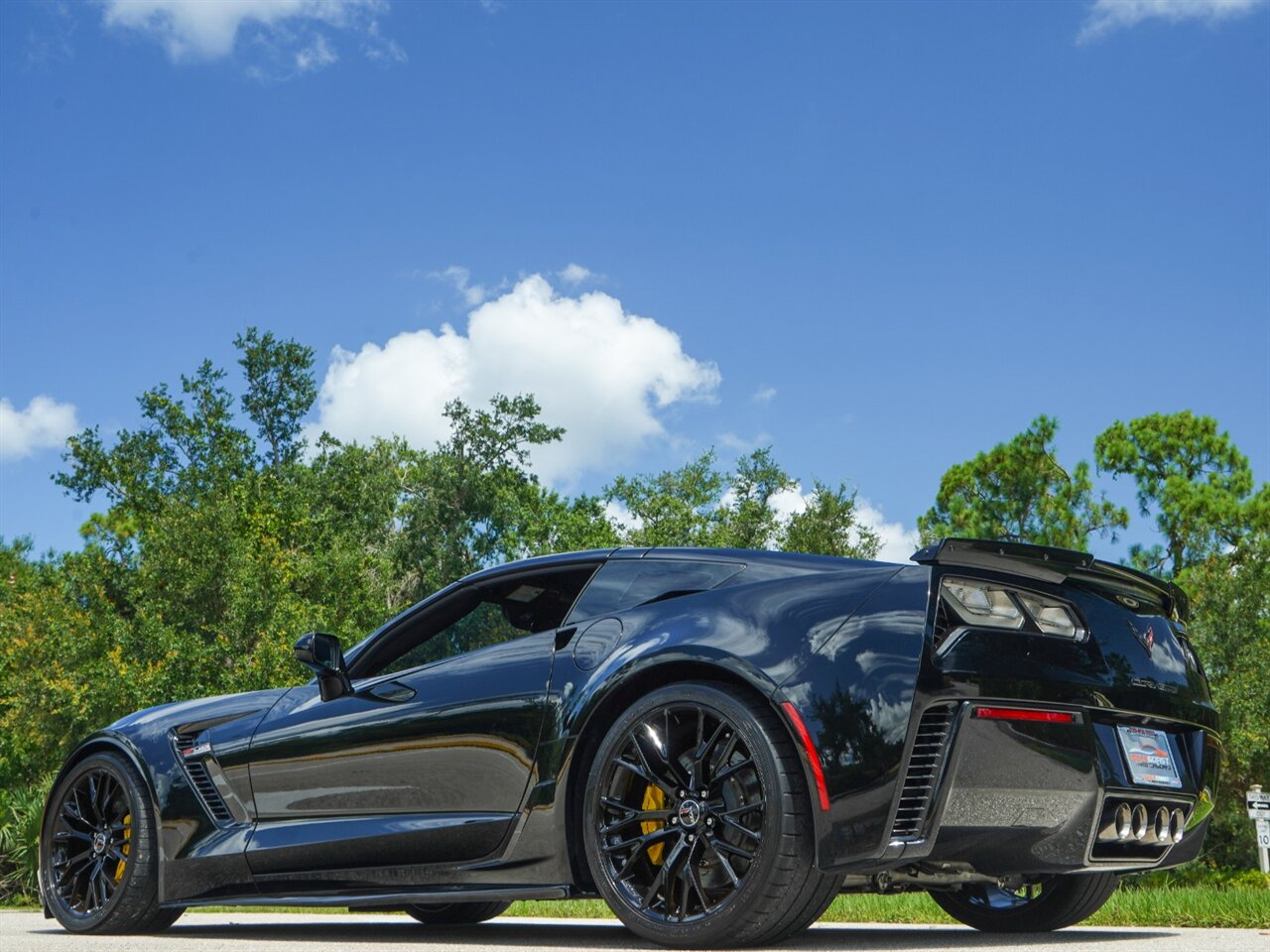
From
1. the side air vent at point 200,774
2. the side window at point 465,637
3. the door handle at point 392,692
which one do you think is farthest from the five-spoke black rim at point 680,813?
the side air vent at point 200,774

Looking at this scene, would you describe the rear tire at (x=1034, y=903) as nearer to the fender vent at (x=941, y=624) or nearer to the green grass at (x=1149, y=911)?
the green grass at (x=1149, y=911)

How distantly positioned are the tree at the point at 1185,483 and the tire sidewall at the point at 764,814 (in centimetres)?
3781

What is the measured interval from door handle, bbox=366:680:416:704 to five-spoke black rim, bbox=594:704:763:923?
108 centimetres

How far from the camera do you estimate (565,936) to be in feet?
17.5

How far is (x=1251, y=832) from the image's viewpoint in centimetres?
3394

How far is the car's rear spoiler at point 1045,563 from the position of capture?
13.8ft

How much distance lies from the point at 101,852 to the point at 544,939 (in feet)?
7.30

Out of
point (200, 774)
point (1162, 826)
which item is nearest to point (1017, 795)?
point (1162, 826)

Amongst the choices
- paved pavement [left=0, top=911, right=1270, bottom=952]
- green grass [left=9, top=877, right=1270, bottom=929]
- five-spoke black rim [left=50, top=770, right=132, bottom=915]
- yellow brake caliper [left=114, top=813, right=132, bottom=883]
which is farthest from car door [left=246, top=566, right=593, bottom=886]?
green grass [left=9, top=877, right=1270, bottom=929]

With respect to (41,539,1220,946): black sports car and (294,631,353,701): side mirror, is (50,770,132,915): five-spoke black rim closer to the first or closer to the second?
(41,539,1220,946): black sports car

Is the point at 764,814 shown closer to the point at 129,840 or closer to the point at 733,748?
the point at 733,748

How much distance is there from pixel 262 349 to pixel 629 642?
49046mm

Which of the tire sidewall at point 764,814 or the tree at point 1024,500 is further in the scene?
the tree at point 1024,500

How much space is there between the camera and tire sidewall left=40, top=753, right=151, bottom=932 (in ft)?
19.3
